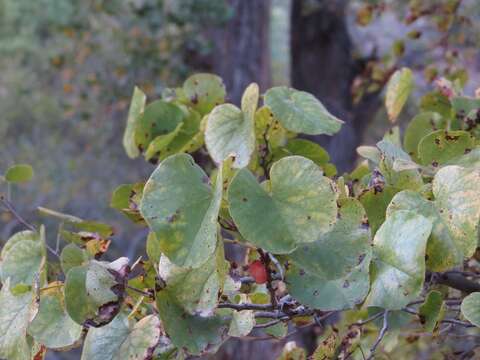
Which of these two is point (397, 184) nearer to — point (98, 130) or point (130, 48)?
point (130, 48)

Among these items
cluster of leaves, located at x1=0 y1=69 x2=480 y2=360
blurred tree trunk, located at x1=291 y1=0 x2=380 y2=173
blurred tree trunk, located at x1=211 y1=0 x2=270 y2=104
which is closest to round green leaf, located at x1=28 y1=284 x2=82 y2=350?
cluster of leaves, located at x1=0 y1=69 x2=480 y2=360

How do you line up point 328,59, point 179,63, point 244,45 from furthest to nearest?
1. point 328,59
2. point 179,63
3. point 244,45

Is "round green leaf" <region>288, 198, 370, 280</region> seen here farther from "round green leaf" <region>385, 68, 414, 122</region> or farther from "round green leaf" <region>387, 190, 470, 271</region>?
"round green leaf" <region>385, 68, 414, 122</region>

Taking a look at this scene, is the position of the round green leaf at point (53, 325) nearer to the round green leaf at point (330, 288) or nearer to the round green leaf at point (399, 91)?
the round green leaf at point (330, 288)

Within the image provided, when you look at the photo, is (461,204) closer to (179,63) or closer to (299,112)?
(299,112)

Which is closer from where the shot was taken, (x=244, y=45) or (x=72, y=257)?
(x=72, y=257)

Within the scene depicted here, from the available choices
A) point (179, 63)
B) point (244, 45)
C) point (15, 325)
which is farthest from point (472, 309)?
point (179, 63)

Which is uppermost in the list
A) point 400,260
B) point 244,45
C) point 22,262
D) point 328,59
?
point 400,260
